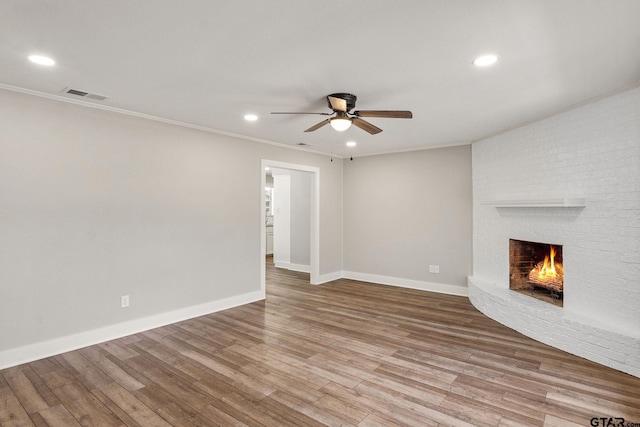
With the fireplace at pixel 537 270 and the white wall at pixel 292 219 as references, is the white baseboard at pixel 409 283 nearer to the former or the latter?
the fireplace at pixel 537 270

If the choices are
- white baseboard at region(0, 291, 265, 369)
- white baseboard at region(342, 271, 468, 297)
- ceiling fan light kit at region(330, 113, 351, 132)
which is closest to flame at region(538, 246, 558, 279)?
white baseboard at region(342, 271, 468, 297)

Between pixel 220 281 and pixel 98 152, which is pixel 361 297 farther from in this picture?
pixel 98 152

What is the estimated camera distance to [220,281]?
186 inches

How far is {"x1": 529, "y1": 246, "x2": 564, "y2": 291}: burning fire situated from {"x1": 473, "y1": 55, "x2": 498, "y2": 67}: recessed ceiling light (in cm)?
280

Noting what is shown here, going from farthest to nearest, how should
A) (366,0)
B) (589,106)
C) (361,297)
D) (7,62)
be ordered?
(361,297) → (589,106) → (7,62) → (366,0)

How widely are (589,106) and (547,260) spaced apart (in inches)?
74.8

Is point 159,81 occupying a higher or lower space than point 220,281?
higher

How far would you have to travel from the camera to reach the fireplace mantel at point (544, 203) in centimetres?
348

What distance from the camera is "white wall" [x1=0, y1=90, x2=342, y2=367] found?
310 centimetres

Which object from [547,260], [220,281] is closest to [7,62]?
[220,281]

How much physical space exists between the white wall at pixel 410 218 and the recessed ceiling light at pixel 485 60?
3.18 m

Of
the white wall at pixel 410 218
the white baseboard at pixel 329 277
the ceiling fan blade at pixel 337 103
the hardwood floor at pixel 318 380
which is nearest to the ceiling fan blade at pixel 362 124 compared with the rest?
the ceiling fan blade at pixel 337 103

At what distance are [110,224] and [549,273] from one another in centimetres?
520

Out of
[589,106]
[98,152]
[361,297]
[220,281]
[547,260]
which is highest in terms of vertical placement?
[589,106]
